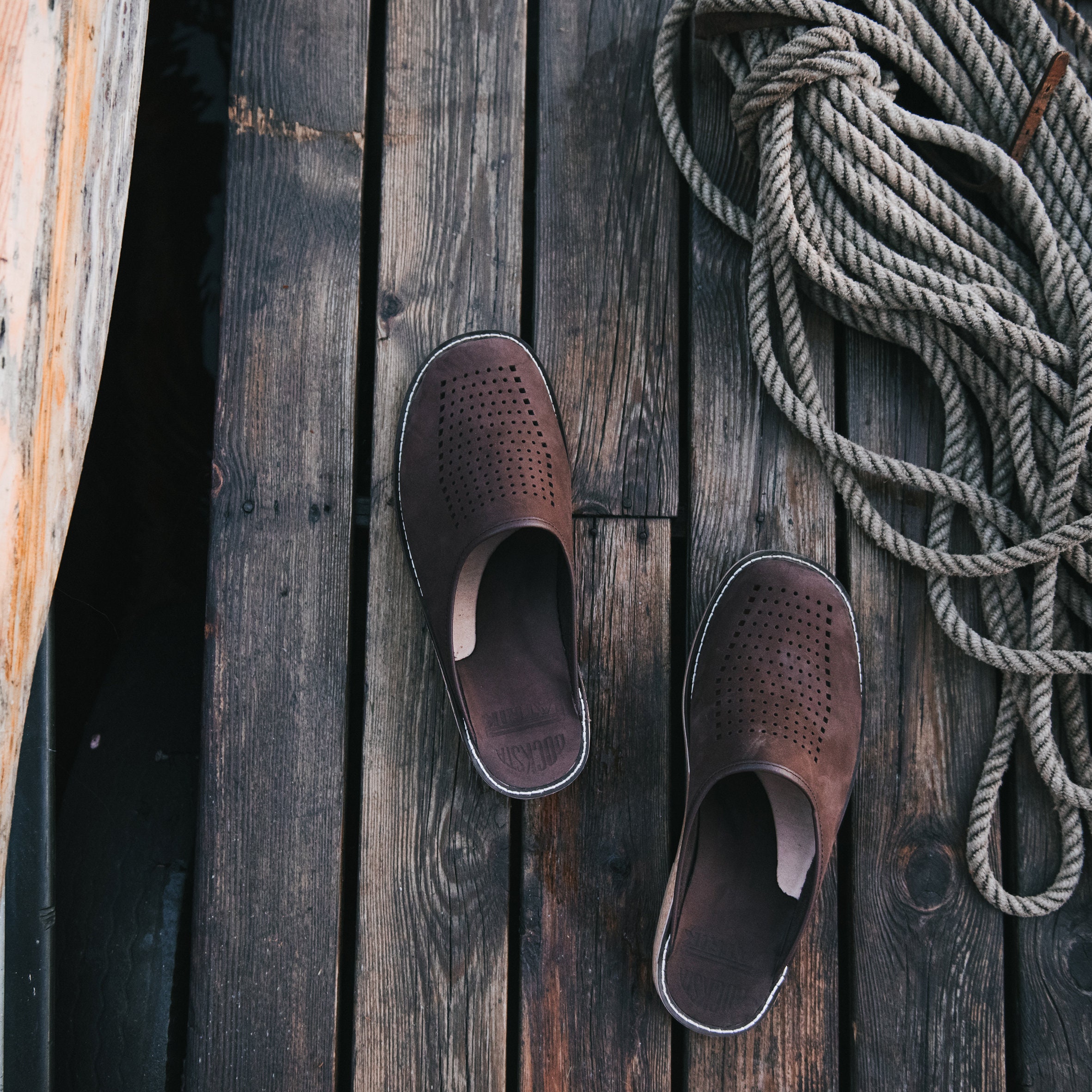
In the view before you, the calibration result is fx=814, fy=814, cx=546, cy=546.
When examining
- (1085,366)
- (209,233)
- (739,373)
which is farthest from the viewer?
(209,233)

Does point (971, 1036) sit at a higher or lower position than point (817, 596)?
lower

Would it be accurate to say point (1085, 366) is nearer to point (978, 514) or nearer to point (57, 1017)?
point (978, 514)

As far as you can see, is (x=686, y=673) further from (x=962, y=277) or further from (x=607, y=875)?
(x=962, y=277)

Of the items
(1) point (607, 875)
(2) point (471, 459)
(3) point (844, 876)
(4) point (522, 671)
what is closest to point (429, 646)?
(4) point (522, 671)

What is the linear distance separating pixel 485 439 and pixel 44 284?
47 cm

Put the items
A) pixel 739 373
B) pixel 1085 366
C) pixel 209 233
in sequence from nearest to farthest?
pixel 1085 366 → pixel 739 373 → pixel 209 233

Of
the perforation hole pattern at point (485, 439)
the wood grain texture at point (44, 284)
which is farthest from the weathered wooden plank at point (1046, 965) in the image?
the wood grain texture at point (44, 284)

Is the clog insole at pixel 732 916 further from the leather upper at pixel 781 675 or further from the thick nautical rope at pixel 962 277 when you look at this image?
the thick nautical rope at pixel 962 277

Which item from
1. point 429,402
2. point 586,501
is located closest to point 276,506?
point 429,402

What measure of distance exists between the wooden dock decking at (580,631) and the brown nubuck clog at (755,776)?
5cm

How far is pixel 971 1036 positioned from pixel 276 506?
107 centimetres

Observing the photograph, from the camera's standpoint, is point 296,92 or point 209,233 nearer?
point 296,92

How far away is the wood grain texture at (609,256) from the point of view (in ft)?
3.41

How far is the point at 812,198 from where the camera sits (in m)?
0.98
